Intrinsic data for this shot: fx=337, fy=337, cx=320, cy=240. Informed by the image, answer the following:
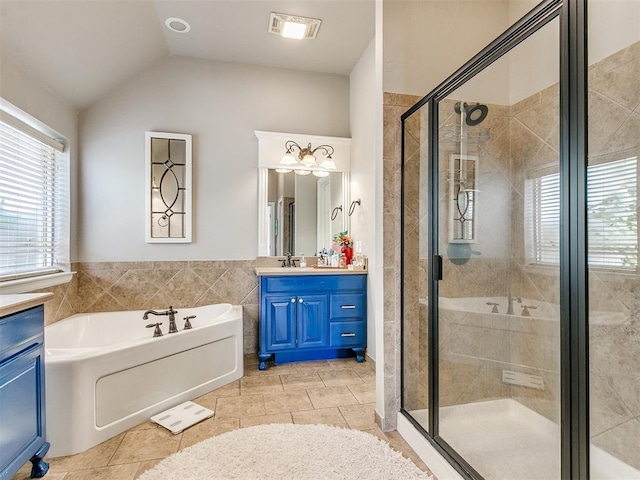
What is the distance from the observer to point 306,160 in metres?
3.53

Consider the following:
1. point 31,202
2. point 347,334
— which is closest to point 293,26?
point 31,202

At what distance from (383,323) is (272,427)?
3.09ft

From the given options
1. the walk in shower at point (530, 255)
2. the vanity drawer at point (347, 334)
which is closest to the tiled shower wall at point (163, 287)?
the vanity drawer at point (347, 334)

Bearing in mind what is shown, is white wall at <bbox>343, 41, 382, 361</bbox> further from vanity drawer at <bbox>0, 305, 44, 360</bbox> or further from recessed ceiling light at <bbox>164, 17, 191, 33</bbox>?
vanity drawer at <bbox>0, 305, 44, 360</bbox>

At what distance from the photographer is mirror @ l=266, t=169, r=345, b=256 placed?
356cm

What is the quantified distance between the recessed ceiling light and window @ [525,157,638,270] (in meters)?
2.97

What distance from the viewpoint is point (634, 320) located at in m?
1.48

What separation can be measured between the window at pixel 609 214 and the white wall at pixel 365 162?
149cm

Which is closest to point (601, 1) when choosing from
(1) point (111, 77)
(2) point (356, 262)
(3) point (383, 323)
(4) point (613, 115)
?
(4) point (613, 115)

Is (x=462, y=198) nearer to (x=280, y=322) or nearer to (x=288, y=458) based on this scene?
(x=288, y=458)

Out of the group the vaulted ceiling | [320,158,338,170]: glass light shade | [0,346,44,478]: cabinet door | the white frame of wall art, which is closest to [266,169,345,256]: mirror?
[320,158,338,170]: glass light shade

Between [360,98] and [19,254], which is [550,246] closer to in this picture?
[360,98]

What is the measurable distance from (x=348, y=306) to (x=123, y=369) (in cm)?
188

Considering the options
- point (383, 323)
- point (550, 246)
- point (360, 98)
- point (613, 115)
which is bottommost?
point (383, 323)
